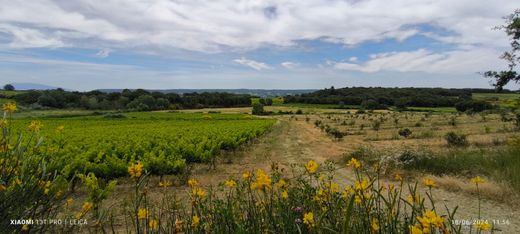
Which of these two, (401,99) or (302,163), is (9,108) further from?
(401,99)

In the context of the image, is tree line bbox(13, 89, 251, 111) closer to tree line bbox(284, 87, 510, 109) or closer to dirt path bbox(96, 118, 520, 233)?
tree line bbox(284, 87, 510, 109)

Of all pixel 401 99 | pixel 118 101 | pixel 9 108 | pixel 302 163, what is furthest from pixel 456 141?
pixel 118 101

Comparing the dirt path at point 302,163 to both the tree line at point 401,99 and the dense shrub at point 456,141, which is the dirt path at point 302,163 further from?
the tree line at point 401,99

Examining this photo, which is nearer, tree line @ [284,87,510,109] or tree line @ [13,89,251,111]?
tree line @ [284,87,510,109]

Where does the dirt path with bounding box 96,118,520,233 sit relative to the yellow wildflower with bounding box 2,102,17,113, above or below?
below

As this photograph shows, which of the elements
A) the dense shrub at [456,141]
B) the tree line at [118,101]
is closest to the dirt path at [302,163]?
the dense shrub at [456,141]

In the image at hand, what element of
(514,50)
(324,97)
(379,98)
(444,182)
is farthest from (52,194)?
(324,97)

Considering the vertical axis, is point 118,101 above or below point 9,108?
below

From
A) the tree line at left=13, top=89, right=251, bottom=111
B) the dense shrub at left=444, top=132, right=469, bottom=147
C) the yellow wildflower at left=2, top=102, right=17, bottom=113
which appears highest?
the yellow wildflower at left=2, top=102, right=17, bottom=113

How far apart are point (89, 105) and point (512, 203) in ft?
276

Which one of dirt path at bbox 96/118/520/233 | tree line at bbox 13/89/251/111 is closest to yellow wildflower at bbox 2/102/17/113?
dirt path at bbox 96/118/520/233

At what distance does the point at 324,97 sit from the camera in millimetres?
105250

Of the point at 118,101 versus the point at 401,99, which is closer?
the point at 401,99

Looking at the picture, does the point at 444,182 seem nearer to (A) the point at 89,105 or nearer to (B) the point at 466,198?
(B) the point at 466,198
